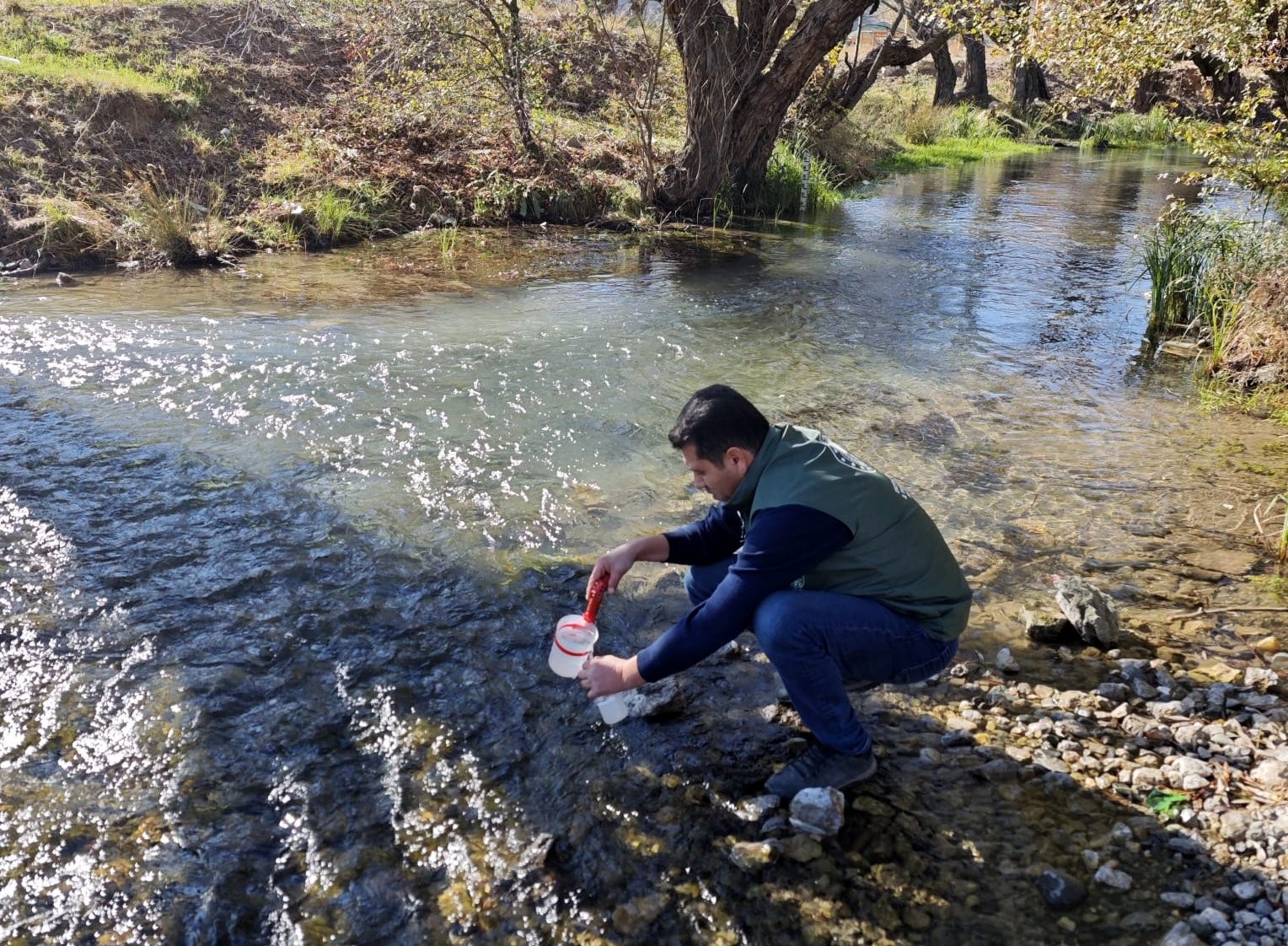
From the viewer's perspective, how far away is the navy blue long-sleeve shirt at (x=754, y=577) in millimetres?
2742

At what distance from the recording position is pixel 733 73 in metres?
13.4

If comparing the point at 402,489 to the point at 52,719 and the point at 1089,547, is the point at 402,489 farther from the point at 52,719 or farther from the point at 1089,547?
the point at 1089,547

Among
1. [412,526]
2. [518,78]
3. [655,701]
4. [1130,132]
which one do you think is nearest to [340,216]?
[518,78]

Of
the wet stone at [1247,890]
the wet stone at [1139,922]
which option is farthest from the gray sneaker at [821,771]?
the wet stone at [1247,890]

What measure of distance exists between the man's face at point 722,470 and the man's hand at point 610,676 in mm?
603

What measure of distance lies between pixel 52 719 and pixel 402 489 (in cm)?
228

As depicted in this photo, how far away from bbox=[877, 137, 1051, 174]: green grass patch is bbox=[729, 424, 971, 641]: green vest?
791 inches

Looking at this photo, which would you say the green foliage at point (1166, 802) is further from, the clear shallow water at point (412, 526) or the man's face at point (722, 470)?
the man's face at point (722, 470)

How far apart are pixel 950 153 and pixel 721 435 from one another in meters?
24.9

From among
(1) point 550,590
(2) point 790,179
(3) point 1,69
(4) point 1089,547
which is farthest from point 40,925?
(2) point 790,179

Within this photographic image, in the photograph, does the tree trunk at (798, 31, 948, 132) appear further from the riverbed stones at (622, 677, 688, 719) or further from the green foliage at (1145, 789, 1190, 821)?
the green foliage at (1145, 789, 1190, 821)

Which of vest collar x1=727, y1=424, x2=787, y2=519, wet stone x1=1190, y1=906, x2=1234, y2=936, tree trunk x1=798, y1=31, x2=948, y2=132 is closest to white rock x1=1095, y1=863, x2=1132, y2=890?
wet stone x1=1190, y1=906, x2=1234, y2=936

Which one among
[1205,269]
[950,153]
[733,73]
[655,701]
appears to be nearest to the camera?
[655,701]

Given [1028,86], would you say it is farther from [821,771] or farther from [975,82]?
[821,771]
